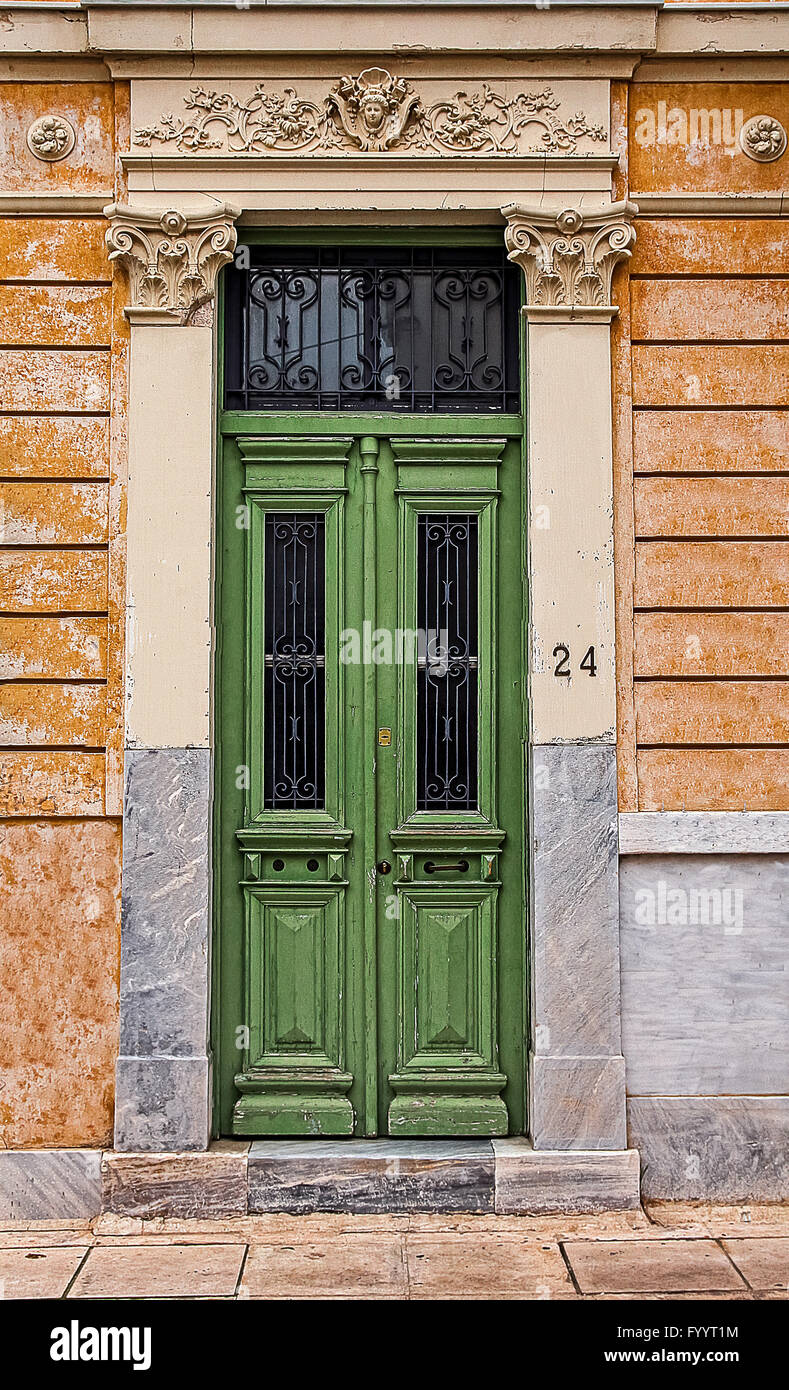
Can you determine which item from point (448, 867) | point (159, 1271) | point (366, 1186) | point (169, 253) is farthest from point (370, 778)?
point (169, 253)

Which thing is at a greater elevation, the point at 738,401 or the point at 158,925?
the point at 738,401

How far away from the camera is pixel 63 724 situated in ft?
20.0

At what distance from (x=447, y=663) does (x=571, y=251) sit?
2015mm

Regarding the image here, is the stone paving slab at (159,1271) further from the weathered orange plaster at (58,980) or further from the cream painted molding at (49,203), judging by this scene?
the cream painted molding at (49,203)

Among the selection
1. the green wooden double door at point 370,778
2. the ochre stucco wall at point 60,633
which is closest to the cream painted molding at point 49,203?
the ochre stucco wall at point 60,633

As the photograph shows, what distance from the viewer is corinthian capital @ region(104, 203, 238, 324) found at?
6117 mm

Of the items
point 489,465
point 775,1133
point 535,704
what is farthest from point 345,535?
point 775,1133

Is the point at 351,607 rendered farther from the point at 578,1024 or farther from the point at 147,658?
the point at 578,1024

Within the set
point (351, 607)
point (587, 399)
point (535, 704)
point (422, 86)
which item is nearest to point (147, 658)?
point (351, 607)

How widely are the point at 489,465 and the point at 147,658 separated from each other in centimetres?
187

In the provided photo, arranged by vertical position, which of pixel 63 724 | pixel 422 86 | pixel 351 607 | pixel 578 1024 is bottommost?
pixel 578 1024

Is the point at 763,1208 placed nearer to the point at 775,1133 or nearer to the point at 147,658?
the point at 775,1133

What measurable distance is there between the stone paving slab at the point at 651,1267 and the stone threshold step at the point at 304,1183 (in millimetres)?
317

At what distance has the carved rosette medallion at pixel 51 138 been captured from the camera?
618 centimetres
